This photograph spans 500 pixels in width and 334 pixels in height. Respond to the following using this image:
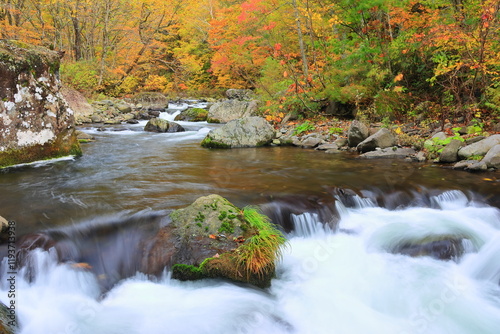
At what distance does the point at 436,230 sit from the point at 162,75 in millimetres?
29628

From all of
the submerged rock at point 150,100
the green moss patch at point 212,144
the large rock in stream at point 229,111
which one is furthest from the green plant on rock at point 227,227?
the submerged rock at point 150,100

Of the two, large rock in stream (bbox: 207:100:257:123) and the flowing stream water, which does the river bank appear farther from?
large rock in stream (bbox: 207:100:257:123)

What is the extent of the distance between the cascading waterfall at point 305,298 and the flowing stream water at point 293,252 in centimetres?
1

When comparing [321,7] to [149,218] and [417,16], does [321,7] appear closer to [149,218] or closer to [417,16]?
[417,16]

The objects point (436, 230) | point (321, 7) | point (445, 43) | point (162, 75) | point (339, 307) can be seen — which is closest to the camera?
point (339, 307)

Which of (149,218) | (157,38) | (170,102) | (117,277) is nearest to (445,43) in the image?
(149,218)

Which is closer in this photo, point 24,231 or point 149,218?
point 24,231

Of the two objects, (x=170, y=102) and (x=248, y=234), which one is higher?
(x=170, y=102)

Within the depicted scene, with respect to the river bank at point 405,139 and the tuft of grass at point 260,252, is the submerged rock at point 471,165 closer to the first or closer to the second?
the river bank at point 405,139

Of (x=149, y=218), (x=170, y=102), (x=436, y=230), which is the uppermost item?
(x=170, y=102)

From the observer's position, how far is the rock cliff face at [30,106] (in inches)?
274

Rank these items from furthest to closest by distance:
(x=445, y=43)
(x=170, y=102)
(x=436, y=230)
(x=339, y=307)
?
(x=170, y=102) < (x=445, y=43) < (x=436, y=230) < (x=339, y=307)

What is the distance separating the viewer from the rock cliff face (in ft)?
22.9

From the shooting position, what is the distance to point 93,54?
2792 centimetres
